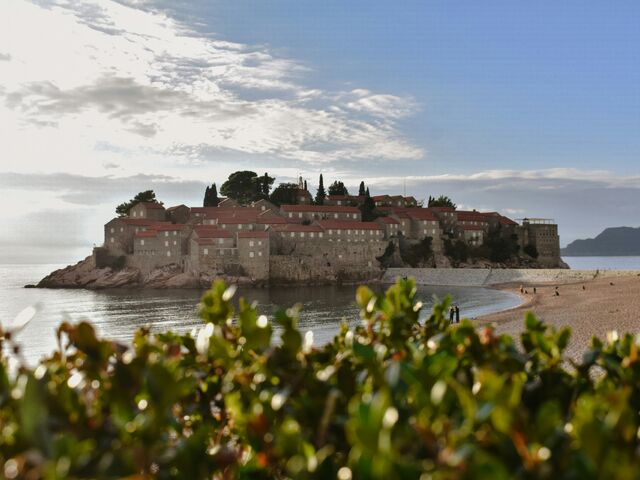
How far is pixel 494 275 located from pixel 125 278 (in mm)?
58250

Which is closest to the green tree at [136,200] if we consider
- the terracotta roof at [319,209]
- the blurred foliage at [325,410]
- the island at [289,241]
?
the island at [289,241]

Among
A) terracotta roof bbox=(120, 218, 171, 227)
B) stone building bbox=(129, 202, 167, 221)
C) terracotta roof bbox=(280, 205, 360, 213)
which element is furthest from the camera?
terracotta roof bbox=(280, 205, 360, 213)

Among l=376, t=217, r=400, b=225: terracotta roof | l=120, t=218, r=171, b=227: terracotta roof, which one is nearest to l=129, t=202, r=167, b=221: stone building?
l=120, t=218, r=171, b=227: terracotta roof

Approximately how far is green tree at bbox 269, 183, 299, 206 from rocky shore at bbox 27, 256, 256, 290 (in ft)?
91.3

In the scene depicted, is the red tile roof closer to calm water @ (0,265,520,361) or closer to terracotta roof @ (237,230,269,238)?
calm water @ (0,265,520,361)

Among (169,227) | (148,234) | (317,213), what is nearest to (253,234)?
(169,227)

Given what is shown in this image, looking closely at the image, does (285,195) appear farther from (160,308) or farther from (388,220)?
(160,308)

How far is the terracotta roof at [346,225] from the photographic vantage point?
94438 millimetres

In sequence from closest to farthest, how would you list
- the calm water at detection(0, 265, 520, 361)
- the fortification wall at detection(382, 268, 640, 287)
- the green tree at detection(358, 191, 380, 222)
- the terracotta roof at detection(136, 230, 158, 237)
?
the calm water at detection(0, 265, 520, 361) < the fortification wall at detection(382, 268, 640, 287) < the terracotta roof at detection(136, 230, 158, 237) < the green tree at detection(358, 191, 380, 222)

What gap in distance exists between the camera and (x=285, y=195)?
11038cm

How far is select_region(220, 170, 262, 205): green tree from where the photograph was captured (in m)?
115

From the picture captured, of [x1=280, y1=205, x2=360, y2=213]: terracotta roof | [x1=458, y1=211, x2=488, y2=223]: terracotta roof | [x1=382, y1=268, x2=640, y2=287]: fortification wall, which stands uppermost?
[x1=280, y1=205, x2=360, y2=213]: terracotta roof

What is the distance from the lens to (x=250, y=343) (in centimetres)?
281

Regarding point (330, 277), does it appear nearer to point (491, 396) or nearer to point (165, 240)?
point (165, 240)
